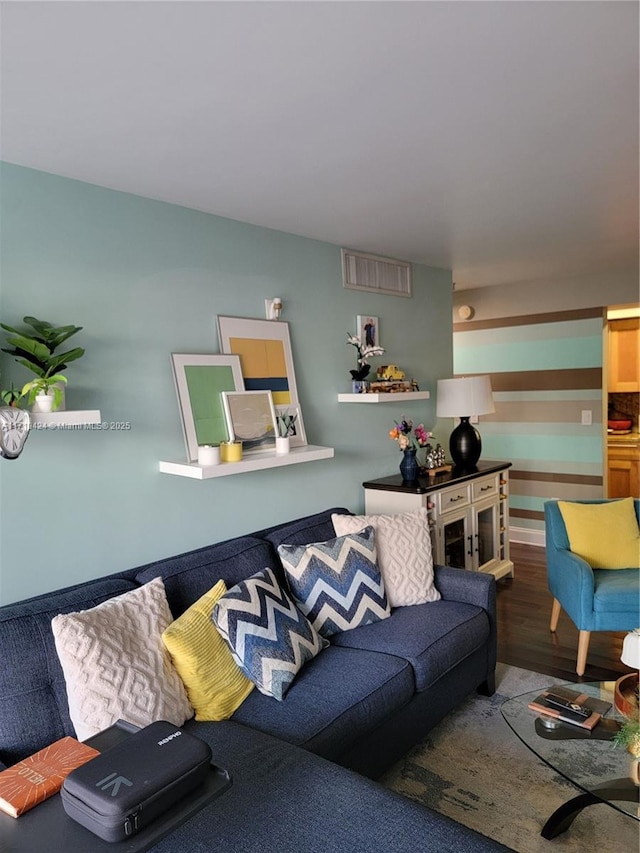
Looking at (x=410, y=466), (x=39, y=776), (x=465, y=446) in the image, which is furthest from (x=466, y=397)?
(x=39, y=776)

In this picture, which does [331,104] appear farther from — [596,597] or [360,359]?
[596,597]

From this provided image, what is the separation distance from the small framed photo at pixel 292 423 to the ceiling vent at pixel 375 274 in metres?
0.95

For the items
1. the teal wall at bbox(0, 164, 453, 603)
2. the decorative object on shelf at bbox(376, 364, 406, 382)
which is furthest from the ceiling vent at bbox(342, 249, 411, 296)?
the decorative object on shelf at bbox(376, 364, 406, 382)

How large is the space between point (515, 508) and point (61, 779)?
5.10 meters

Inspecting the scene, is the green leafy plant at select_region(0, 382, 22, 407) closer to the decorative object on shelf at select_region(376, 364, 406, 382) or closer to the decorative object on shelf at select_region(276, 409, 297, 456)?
the decorative object on shelf at select_region(276, 409, 297, 456)

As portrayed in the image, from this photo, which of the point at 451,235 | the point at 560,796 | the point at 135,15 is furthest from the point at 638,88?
the point at 560,796

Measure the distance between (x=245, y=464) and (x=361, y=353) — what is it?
1.39m

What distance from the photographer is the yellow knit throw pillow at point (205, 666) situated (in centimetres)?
205

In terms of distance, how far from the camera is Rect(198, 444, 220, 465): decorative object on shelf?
263cm

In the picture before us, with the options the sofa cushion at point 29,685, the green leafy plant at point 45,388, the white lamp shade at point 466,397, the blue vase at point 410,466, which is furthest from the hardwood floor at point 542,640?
the green leafy plant at point 45,388

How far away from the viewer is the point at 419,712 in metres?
2.45

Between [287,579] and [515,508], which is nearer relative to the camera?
[287,579]

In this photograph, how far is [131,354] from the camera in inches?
102

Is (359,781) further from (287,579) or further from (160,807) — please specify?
(287,579)
